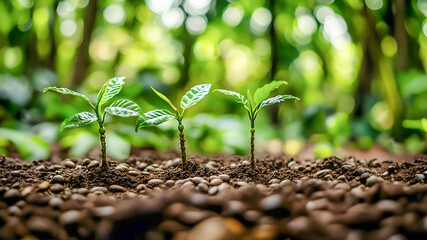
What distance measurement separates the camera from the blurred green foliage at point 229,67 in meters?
1.66

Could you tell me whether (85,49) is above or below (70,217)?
above

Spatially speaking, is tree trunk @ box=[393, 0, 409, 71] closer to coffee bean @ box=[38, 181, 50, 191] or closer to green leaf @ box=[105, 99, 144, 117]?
green leaf @ box=[105, 99, 144, 117]

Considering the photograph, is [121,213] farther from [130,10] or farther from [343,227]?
[130,10]

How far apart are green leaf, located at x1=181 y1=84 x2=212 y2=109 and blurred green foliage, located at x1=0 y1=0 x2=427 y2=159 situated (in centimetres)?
53

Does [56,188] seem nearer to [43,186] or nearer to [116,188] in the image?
[43,186]

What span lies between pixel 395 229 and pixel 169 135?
1.27 metres

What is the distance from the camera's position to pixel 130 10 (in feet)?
8.20

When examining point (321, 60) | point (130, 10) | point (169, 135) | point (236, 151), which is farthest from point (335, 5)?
point (130, 10)

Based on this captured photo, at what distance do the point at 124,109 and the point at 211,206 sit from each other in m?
0.44

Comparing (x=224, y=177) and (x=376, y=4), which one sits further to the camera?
(x=376, y=4)

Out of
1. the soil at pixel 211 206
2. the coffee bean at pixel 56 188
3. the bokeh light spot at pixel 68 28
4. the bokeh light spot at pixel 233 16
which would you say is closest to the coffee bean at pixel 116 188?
the soil at pixel 211 206

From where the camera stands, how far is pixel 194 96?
39.0 inches

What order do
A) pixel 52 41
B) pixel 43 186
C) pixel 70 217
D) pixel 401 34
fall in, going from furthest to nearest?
pixel 52 41 < pixel 401 34 < pixel 43 186 < pixel 70 217

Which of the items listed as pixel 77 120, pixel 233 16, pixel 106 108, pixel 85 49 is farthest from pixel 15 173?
pixel 233 16
